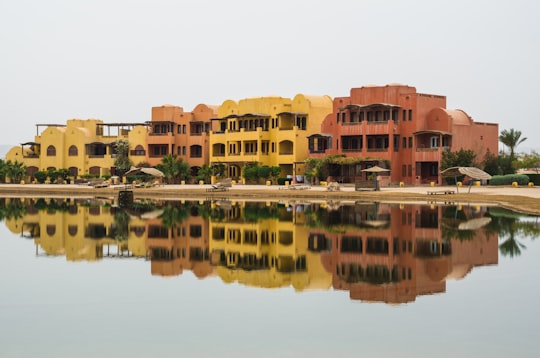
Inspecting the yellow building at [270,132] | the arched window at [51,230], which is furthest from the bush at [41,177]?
the arched window at [51,230]

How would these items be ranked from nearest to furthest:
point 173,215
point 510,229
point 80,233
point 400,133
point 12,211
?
point 510,229 → point 80,233 → point 173,215 → point 12,211 → point 400,133

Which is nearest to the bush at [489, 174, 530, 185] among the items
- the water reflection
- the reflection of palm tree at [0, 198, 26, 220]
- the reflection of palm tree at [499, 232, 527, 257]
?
the water reflection

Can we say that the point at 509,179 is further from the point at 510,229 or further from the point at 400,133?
the point at 510,229

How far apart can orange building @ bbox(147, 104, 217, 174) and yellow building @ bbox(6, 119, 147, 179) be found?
5.81 ft

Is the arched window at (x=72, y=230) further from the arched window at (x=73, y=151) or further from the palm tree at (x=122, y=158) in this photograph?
the arched window at (x=73, y=151)

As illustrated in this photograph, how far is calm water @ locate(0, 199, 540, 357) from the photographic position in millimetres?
13734

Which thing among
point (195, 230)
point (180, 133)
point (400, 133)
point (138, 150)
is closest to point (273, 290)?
point (195, 230)

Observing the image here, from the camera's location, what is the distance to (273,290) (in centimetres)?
1861

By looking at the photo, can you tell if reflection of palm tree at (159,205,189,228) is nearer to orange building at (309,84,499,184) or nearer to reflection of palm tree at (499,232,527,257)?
reflection of palm tree at (499,232,527,257)

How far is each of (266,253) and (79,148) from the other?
7539cm

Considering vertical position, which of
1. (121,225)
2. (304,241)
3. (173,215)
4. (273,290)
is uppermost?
(173,215)

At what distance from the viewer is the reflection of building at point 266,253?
2022 cm

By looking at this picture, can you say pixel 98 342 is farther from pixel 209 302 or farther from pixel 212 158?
pixel 212 158

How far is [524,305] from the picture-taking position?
16.5 metres
